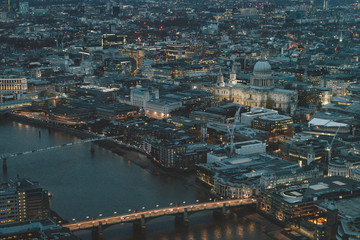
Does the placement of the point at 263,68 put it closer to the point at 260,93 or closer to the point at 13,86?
the point at 260,93

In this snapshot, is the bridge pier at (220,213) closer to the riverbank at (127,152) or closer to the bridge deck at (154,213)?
the bridge deck at (154,213)

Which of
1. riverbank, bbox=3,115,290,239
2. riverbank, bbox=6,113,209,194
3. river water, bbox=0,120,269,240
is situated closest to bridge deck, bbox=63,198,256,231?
river water, bbox=0,120,269,240

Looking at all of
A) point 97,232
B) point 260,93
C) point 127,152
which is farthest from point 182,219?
point 260,93

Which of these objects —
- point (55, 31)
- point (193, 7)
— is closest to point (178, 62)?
point (55, 31)

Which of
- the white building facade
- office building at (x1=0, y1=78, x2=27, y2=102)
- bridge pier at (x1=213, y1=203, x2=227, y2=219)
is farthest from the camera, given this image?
office building at (x1=0, y1=78, x2=27, y2=102)

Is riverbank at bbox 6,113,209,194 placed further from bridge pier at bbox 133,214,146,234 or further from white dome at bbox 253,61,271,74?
white dome at bbox 253,61,271,74

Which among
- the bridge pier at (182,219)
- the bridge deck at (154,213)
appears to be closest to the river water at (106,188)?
the bridge pier at (182,219)

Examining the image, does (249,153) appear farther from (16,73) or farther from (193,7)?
(193,7)

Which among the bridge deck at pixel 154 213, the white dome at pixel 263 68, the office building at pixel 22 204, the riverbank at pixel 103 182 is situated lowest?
the riverbank at pixel 103 182
